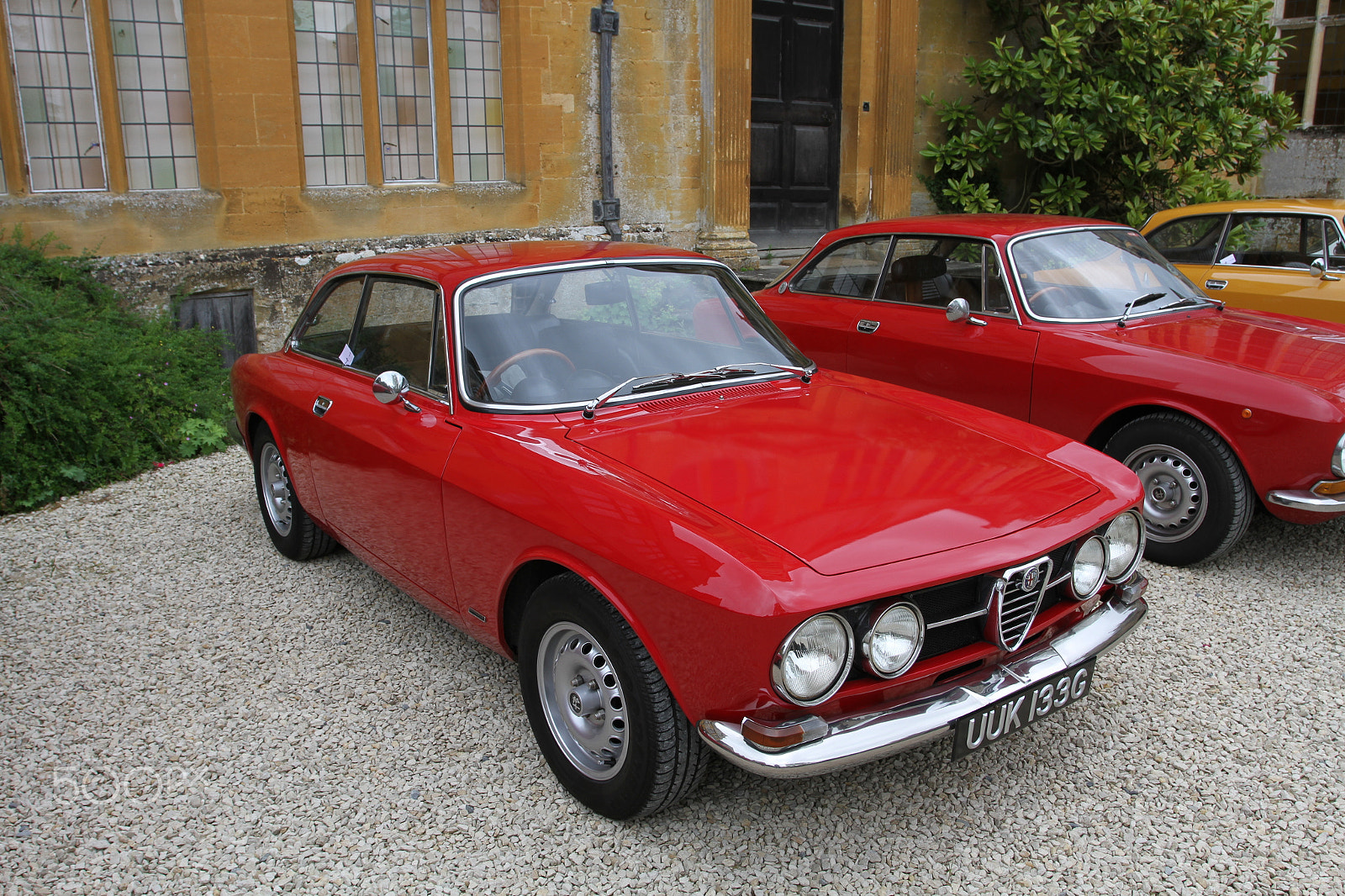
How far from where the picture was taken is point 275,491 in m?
4.77

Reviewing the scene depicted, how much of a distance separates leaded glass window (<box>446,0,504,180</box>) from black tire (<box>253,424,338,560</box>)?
530 centimetres

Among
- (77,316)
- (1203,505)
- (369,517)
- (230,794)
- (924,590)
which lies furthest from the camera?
(77,316)

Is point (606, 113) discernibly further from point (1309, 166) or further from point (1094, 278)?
point (1309, 166)

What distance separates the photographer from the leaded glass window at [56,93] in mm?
7289

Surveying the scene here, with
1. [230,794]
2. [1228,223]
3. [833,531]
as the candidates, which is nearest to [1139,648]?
[833,531]

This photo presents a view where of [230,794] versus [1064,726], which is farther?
[1064,726]

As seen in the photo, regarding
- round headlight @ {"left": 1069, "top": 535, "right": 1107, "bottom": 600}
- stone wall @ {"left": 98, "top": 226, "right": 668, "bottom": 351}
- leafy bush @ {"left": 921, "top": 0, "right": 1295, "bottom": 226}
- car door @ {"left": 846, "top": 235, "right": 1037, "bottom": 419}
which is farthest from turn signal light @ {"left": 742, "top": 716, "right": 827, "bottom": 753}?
leafy bush @ {"left": 921, "top": 0, "right": 1295, "bottom": 226}

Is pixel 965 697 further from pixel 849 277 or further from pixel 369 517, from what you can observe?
pixel 849 277

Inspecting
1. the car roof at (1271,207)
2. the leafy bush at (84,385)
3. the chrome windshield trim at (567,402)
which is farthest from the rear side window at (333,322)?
the car roof at (1271,207)

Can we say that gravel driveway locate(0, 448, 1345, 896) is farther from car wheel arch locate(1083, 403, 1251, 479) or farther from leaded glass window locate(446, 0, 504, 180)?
leaded glass window locate(446, 0, 504, 180)

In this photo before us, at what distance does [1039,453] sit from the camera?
309 cm

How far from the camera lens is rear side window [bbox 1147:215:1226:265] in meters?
7.51

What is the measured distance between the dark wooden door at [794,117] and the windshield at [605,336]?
314 inches

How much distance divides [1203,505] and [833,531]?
2.86m
